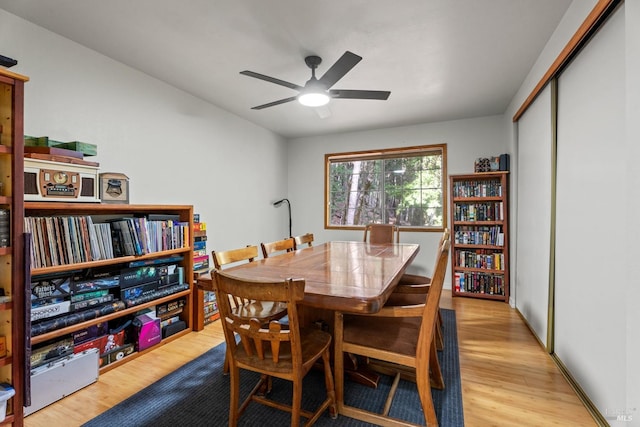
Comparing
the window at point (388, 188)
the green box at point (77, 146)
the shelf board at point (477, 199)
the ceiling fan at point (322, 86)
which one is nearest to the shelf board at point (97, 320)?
the green box at point (77, 146)

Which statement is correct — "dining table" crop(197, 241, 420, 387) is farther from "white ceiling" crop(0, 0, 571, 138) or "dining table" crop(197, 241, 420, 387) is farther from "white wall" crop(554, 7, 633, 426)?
"white ceiling" crop(0, 0, 571, 138)

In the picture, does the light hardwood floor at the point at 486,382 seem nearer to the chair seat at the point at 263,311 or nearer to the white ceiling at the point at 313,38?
the chair seat at the point at 263,311

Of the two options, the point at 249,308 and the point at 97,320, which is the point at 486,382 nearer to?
the point at 249,308

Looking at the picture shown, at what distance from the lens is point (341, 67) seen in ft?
6.46

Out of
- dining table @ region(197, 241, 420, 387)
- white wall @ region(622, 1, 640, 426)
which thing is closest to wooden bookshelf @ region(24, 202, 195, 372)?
dining table @ region(197, 241, 420, 387)

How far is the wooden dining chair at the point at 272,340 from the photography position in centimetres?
119

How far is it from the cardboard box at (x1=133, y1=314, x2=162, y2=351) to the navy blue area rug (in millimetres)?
466

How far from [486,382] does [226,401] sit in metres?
1.65

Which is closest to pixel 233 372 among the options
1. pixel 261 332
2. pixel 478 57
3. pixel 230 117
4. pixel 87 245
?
pixel 261 332

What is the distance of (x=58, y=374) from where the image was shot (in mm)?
1767

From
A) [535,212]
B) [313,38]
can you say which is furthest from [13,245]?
[535,212]

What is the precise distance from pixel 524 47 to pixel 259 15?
202 centimetres

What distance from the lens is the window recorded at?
4297mm

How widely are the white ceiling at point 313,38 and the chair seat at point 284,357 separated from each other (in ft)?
6.42
